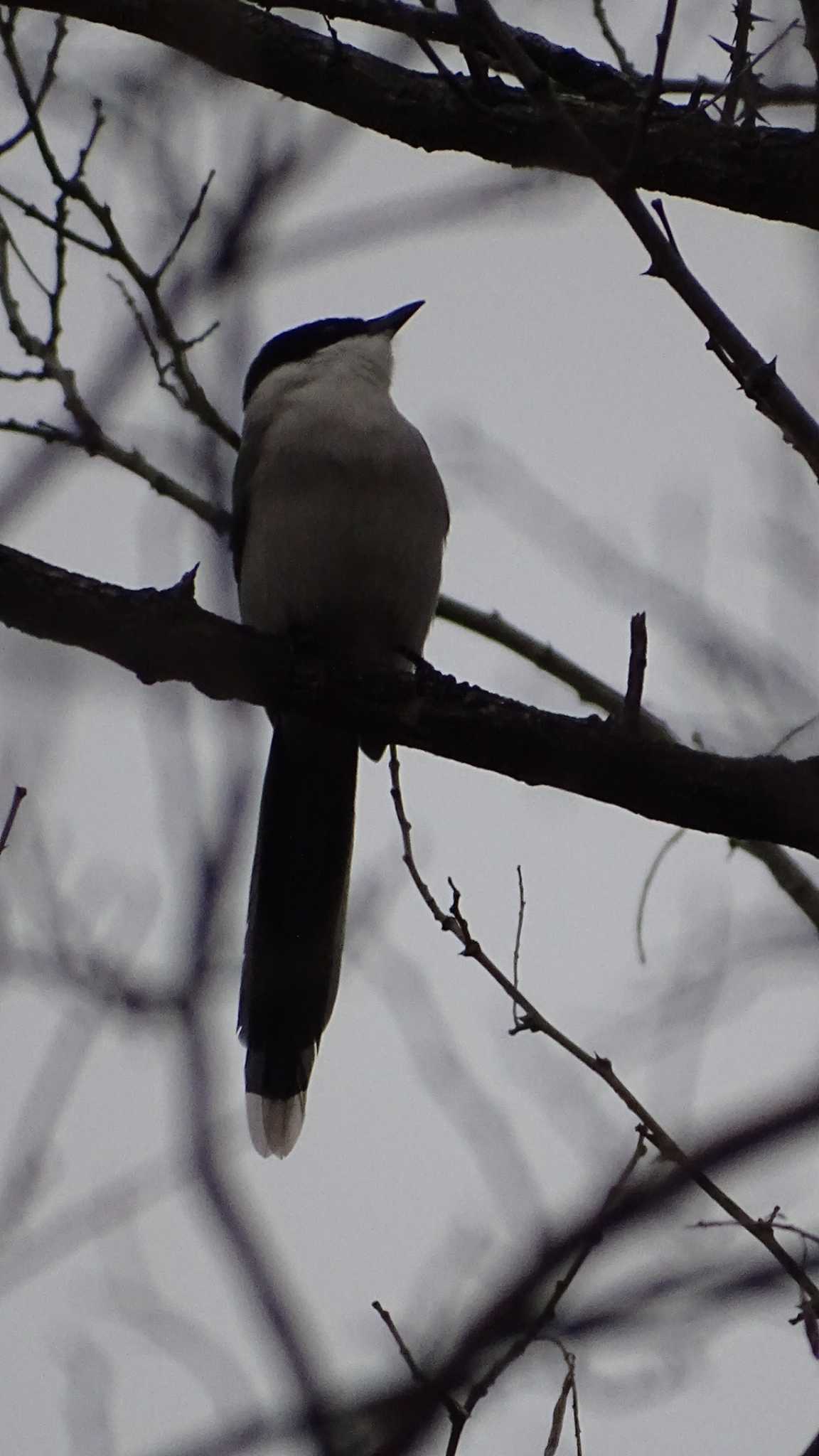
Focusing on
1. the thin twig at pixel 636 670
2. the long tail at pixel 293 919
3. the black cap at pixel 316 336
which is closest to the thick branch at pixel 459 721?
the thin twig at pixel 636 670

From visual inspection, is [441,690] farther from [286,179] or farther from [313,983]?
[286,179]

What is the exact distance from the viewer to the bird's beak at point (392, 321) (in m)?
5.70

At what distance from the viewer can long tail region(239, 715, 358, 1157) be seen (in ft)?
15.0

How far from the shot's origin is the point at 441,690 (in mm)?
3766

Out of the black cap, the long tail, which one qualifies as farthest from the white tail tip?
the black cap

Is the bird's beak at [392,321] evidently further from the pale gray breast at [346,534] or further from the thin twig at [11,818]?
the thin twig at [11,818]

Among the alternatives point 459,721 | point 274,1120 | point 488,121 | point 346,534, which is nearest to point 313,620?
point 346,534

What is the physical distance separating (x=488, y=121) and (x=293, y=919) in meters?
2.18

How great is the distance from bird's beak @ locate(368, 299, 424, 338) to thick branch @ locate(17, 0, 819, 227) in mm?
1783

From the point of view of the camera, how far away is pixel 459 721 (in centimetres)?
372

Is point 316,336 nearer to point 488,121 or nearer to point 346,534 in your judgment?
point 346,534

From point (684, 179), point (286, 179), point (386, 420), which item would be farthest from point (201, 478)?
point (386, 420)

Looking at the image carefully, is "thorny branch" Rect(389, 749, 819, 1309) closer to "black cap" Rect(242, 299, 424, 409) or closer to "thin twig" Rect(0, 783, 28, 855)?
"thin twig" Rect(0, 783, 28, 855)

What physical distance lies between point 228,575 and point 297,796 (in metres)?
2.78
